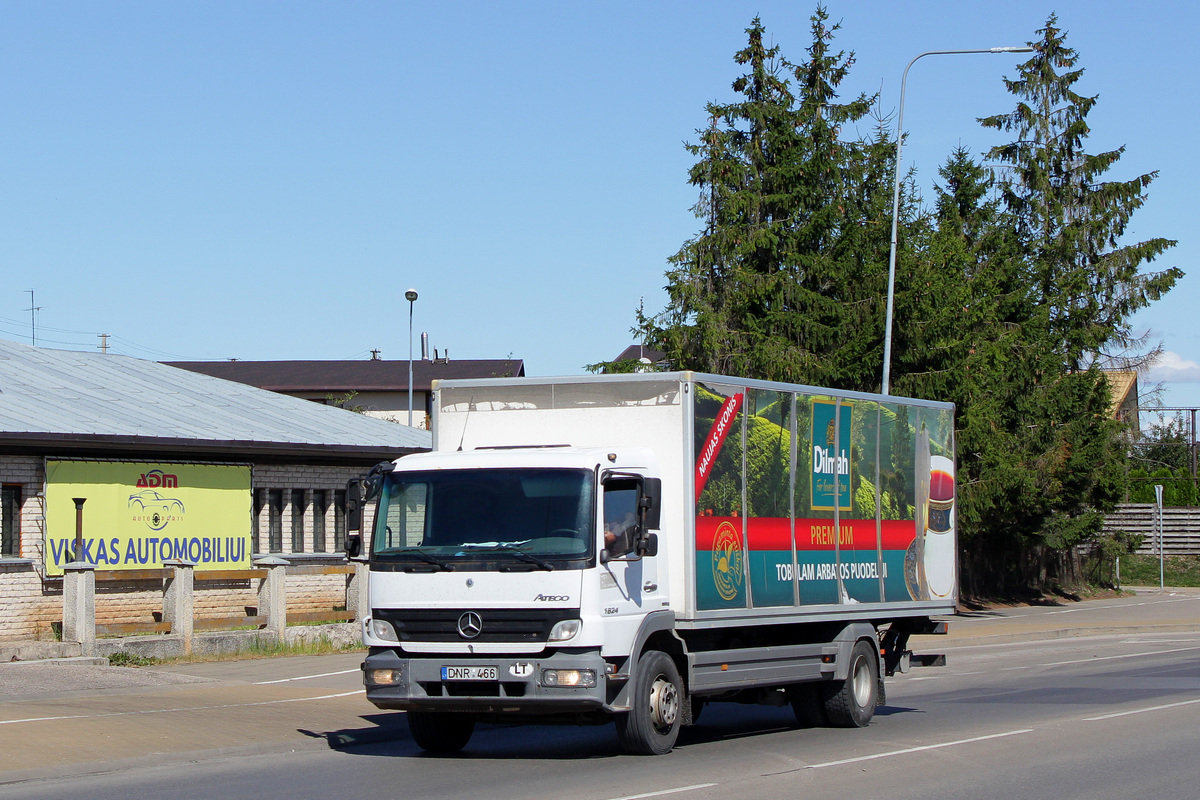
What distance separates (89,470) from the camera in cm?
2172

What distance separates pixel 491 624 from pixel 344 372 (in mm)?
77067

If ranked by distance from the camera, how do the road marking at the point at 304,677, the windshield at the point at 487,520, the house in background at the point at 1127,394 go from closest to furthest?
the windshield at the point at 487,520 < the road marking at the point at 304,677 < the house in background at the point at 1127,394

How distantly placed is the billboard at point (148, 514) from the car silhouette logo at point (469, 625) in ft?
39.9

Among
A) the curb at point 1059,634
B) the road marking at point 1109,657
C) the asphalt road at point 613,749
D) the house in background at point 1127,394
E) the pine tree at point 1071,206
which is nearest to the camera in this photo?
the asphalt road at point 613,749

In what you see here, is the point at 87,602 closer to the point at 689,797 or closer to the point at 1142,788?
the point at 689,797

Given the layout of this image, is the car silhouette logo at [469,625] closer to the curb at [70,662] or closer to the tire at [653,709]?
the tire at [653,709]

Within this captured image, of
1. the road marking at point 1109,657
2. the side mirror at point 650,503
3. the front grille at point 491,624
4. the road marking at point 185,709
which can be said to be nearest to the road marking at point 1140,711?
the side mirror at point 650,503

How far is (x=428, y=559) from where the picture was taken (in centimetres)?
1130

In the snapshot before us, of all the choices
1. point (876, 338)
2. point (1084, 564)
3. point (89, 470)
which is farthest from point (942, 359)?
point (89, 470)

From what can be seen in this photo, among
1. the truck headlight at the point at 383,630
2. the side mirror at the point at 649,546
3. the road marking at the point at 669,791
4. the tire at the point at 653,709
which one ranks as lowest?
the road marking at the point at 669,791

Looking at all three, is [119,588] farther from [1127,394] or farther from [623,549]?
[1127,394]

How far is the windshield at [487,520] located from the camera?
36.3 ft

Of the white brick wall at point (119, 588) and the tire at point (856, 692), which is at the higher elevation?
the white brick wall at point (119, 588)

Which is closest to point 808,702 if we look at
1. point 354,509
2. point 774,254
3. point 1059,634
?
point 354,509
